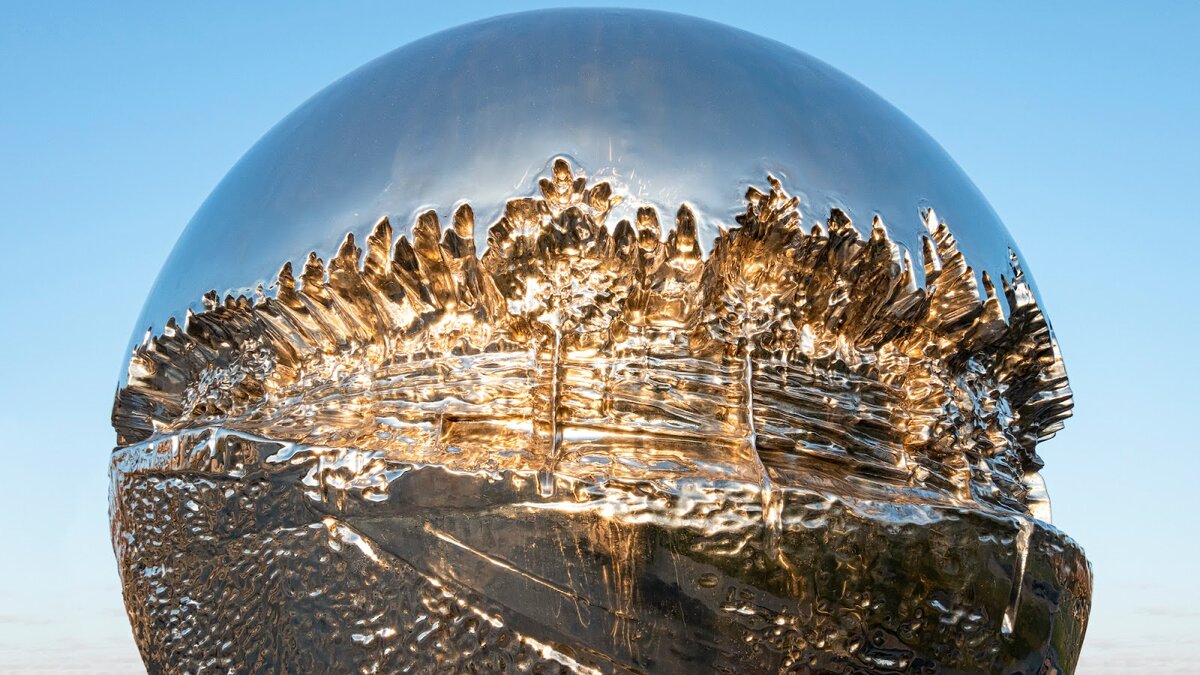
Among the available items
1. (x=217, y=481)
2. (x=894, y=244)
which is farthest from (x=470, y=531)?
(x=894, y=244)

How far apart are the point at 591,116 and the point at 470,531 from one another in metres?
1.01

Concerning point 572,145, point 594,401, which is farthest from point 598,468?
point 572,145

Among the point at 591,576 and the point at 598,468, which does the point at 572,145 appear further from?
the point at 591,576

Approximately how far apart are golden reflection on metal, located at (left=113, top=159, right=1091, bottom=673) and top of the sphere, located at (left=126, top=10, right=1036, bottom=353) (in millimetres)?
70

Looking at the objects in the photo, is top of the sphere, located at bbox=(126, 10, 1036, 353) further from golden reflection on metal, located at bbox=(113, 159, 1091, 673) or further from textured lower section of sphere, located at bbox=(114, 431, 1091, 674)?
textured lower section of sphere, located at bbox=(114, 431, 1091, 674)

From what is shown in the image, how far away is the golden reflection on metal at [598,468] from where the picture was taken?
2510 millimetres

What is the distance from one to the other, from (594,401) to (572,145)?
1.99 ft

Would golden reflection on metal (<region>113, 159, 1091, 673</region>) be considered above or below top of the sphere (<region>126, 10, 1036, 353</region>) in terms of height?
below

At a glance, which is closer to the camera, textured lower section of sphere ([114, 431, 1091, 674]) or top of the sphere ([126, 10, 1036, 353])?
textured lower section of sphere ([114, 431, 1091, 674])

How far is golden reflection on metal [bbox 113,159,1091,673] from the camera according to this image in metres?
2.51

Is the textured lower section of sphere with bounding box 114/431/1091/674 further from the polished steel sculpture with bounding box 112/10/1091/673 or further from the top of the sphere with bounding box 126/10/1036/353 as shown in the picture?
the top of the sphere with bounding box 126/10/1036/353

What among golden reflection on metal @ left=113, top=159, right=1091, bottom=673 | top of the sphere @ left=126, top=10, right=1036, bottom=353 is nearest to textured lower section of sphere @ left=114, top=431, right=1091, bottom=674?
golden reflection on metal @ left=113, top=159, right=1091, bottom=673

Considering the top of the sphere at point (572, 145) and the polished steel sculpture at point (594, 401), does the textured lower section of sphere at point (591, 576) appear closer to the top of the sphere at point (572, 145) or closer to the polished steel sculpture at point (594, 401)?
the polished steel sculpture at point (594, 401)

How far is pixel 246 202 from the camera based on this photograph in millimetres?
3154
